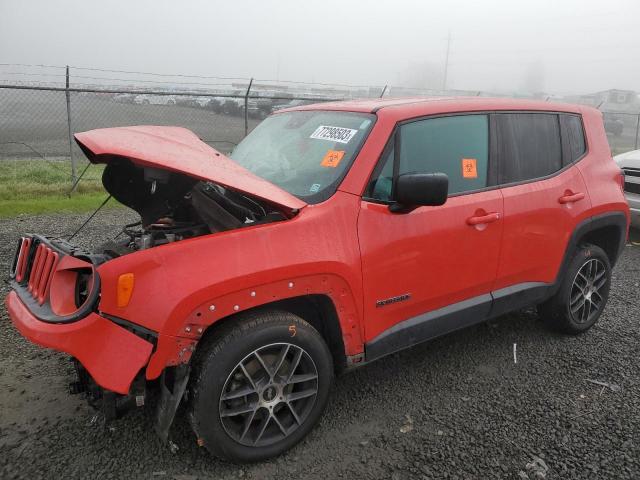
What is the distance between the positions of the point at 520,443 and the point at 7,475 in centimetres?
268

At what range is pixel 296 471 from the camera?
2557 mm

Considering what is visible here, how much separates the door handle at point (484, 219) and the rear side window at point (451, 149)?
0.20 m

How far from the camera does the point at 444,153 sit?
3.13 metres

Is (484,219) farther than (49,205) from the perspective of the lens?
No

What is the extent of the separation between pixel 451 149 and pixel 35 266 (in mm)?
2542

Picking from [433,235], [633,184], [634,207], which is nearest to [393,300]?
[433,235]

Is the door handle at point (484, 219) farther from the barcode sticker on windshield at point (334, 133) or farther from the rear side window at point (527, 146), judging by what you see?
the barcode sticker on windshield at point (334, 133)

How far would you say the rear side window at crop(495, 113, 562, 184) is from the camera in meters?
3.42

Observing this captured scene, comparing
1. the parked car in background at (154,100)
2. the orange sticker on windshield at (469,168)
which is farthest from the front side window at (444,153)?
the parked car in background at (154,100)

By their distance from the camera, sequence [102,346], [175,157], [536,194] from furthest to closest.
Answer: [536,194]
[175,157]
[102,346]

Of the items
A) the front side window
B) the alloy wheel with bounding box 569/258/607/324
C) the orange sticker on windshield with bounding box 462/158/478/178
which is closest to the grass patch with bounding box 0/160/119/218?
the front side window

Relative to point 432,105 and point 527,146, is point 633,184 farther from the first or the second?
point 432,105

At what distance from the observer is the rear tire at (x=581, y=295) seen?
12.8 feet

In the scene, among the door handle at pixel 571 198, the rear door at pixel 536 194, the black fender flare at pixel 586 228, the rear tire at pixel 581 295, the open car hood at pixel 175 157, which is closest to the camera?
the open car hood at pixel 175 157
